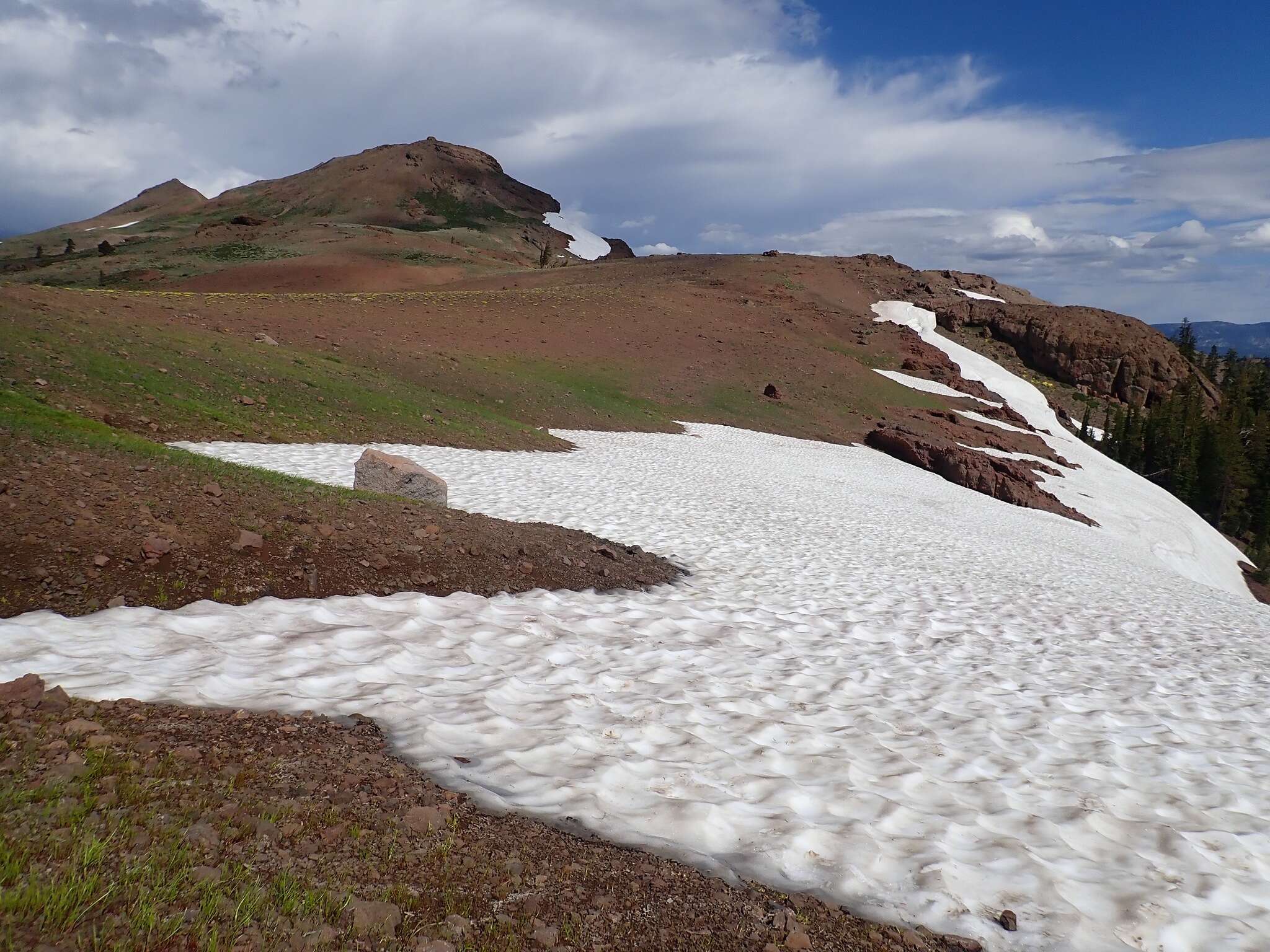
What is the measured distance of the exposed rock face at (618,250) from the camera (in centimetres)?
12515

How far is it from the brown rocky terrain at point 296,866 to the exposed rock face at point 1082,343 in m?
73.3

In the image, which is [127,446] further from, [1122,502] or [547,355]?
[1122,502]

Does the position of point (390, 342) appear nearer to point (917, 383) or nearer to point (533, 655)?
point (533, 655)

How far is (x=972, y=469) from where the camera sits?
35344 millimetres

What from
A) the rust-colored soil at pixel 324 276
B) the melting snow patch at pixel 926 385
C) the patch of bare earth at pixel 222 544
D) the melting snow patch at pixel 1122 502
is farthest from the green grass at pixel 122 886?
the rust-colored soil at pixel 324 276

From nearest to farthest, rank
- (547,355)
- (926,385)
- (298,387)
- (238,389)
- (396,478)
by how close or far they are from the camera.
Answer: (396,478), (238,389), (298,387), (547,355), (926,385)

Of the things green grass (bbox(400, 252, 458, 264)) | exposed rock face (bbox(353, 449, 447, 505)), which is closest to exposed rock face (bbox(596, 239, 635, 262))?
green grass (bbox(400, 252, 458, 264))

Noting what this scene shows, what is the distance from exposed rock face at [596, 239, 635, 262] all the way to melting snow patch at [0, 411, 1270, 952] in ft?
381

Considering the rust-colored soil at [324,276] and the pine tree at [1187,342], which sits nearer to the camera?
the rust-colored soil at [324,276]

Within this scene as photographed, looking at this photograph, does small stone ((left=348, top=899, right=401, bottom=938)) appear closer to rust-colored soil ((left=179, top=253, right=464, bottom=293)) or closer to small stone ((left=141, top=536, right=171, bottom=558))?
small stone ((left=141, top=536, right=171, bottom=558))

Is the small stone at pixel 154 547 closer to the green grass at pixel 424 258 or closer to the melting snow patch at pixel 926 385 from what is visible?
the melting snow patch at pixel 926 385

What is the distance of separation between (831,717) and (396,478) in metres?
8.71

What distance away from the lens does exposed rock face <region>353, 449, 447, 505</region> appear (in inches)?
535

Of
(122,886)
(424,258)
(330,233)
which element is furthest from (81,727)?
(330,233)
